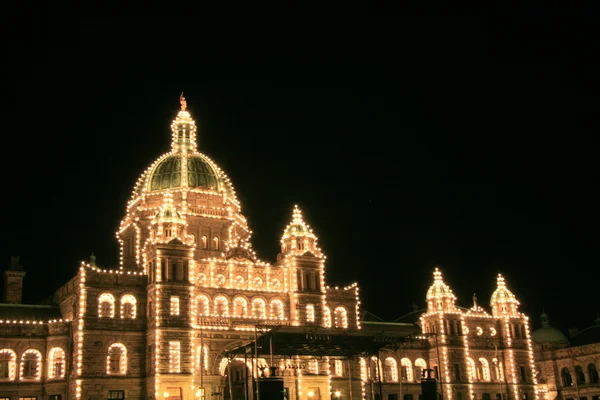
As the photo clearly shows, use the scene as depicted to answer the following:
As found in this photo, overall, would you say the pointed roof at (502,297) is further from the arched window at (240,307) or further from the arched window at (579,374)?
the arched window at (240,307)

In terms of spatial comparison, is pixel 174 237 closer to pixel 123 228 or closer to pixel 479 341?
pixel 123 228

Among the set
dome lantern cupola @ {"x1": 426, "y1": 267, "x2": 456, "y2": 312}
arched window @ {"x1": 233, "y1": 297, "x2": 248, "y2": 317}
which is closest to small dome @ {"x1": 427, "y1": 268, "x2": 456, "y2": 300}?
dome lantern cupola @ {"x1": 426, "y1": 267, "x2": 456, "y2": 312}

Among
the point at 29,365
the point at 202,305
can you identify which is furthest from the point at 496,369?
the point at 29,365

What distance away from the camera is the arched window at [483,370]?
10400 centimetres

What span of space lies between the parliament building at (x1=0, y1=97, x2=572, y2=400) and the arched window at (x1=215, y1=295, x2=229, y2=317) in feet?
0.53

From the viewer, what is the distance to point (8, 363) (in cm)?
7975

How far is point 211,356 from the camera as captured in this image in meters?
83.6

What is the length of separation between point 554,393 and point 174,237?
228 feet

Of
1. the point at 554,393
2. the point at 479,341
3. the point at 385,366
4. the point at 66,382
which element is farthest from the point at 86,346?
the point at 554,393

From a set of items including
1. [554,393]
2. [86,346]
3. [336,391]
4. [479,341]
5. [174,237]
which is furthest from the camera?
[554,393]

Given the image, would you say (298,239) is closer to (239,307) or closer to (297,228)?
(297,228)

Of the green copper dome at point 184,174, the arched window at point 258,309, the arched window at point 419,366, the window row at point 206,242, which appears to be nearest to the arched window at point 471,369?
the arched window at point 419,366

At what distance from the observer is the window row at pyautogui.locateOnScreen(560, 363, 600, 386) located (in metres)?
117

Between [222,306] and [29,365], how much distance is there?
837 inches
